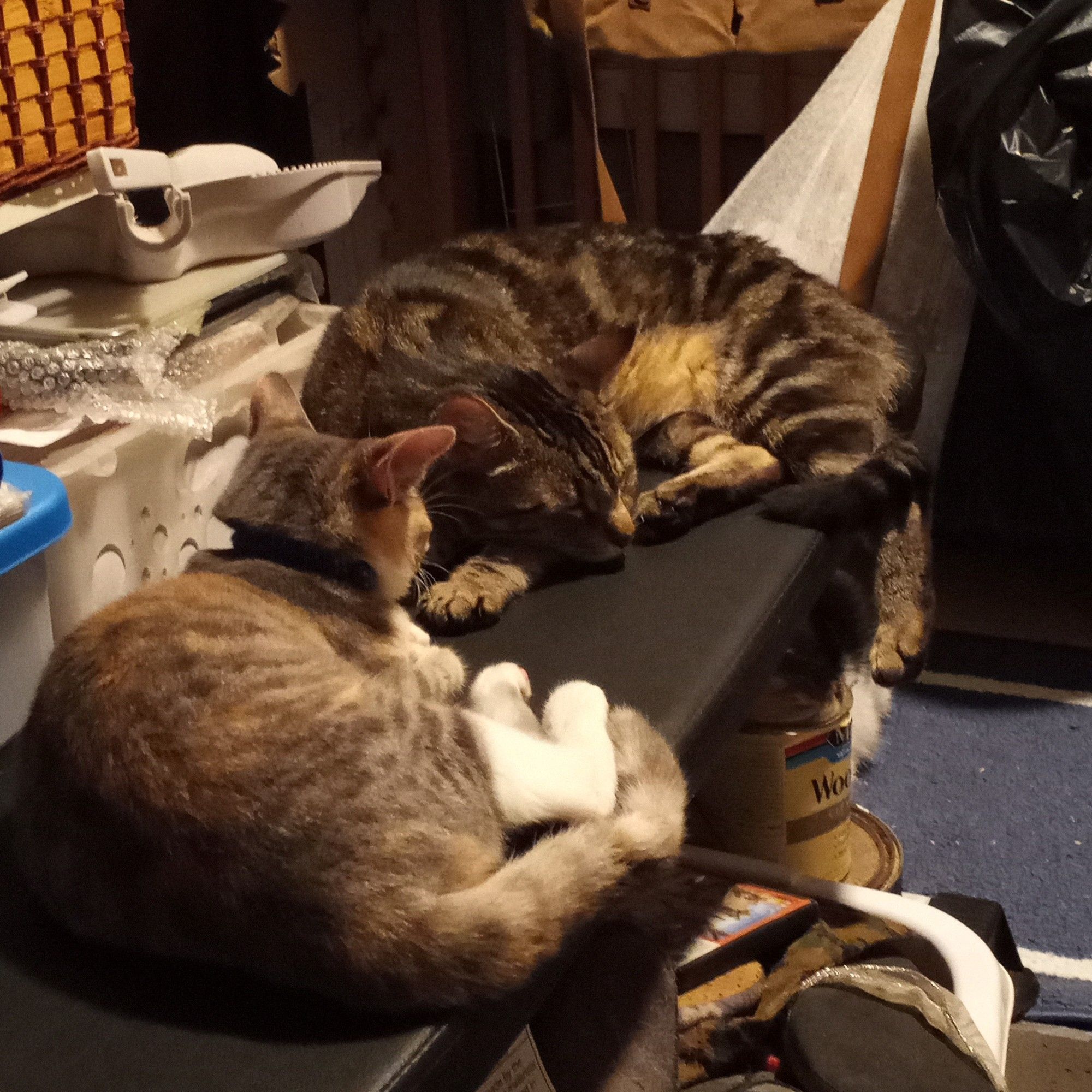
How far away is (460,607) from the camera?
1.12 metres

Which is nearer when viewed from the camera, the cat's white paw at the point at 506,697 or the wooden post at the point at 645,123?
the cat's white paw at the point at 506,697

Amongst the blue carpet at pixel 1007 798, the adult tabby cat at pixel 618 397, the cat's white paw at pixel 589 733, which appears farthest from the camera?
the blue carpet at pixel 1007 798

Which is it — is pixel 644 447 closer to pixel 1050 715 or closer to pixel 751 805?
pixel 751 805

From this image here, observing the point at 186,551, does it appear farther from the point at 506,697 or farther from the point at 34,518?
the point at 506,697

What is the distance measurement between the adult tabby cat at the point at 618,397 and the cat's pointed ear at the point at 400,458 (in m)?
0.17

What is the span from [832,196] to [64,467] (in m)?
1.34

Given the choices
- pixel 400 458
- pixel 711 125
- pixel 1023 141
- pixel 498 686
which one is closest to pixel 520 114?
pixel 711 125

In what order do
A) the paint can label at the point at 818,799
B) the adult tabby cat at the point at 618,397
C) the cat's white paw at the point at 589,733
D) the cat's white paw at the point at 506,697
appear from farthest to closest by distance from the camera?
the paint can label at the point at 818,799
the adult tabby cat at the point at 618,397
the cat's white paw at the point at 506,697
the cat's white paw at the point at 589,733

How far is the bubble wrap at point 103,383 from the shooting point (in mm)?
1156

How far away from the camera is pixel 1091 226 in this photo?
1.63 meters

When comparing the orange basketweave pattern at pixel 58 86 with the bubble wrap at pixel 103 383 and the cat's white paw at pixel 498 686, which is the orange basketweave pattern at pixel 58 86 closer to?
the bubble wrap at pixel 103 383

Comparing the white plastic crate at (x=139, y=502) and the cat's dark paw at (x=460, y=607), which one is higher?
the white plastic crate at (x=139, y=502)

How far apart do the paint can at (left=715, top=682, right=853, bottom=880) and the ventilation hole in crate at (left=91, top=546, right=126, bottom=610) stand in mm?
699

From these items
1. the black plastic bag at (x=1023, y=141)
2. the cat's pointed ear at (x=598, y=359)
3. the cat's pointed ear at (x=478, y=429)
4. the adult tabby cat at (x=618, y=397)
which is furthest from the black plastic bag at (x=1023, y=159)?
the cat's pointed ear at (x=478, y=429)
